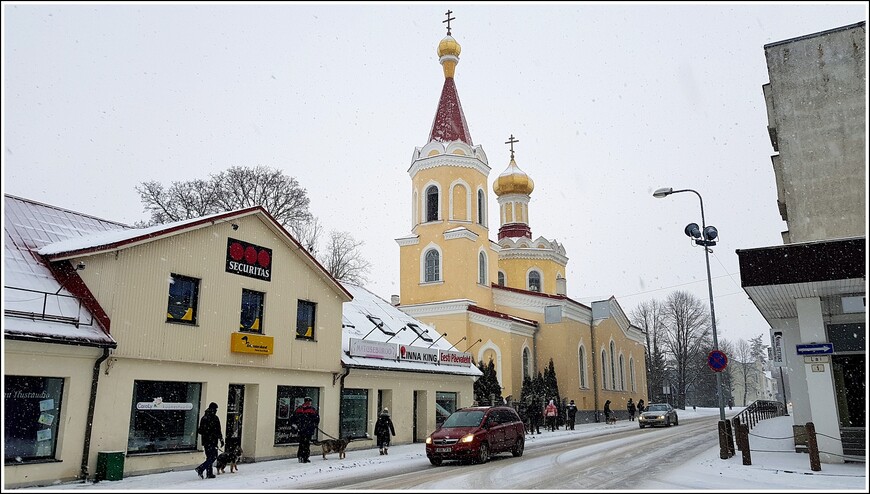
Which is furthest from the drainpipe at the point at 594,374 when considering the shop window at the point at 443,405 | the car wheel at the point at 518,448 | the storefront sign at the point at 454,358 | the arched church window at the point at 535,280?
the car wheel at the point at 518,448

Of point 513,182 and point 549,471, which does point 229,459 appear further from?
point 513,182

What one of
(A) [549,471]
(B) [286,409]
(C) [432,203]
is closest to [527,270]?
(C) [432,203]

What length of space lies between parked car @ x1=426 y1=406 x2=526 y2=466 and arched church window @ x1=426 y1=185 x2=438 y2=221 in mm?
22534

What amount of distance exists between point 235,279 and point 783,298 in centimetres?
1508

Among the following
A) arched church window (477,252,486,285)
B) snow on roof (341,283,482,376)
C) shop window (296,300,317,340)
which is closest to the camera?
shop window (296,300,317,340)

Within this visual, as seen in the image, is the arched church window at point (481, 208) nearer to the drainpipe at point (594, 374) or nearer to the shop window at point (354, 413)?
the drainpipe at point (594, 374)

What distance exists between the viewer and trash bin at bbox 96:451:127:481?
45.5ft

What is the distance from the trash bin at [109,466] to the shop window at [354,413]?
308 inches

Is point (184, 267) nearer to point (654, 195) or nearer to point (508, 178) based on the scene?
point (654, 195)

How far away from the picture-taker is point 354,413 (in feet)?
71.6

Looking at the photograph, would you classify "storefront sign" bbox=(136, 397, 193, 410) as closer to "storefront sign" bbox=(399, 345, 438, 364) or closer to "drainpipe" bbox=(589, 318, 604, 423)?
"storefront sign" bbox=(399, 345, 438, 364)

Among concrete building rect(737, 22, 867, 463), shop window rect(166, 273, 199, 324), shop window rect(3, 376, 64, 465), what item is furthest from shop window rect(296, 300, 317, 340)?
concrete building rect(737, 22, 867, 463)

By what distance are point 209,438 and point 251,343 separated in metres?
3.85

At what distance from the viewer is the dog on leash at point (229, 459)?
597 inches
